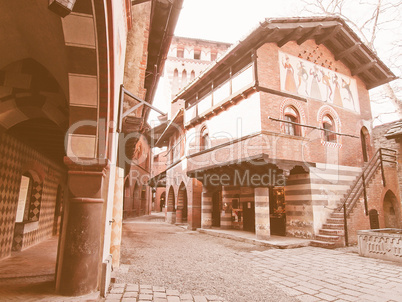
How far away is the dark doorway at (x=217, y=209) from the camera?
14.6 metres

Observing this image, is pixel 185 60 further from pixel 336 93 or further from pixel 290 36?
pixel 336 93

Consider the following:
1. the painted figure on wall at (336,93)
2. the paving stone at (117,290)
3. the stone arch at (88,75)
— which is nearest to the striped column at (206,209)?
the painted figure on wall at (336,93)

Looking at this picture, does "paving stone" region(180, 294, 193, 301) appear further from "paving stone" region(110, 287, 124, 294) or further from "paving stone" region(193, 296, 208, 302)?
"paving stone" region(110, 287, 124, 294)

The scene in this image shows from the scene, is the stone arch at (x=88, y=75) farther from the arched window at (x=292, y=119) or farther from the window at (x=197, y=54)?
the window at (x=197, y=54)

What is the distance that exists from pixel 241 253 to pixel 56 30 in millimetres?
7154

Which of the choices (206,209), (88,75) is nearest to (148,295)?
(88,75)

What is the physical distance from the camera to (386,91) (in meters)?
14.6

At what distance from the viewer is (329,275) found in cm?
522

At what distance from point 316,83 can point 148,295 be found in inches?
426

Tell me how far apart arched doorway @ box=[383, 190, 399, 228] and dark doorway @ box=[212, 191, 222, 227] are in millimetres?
8100

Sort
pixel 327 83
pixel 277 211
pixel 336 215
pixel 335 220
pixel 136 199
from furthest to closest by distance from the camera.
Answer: pixel 136 199 → pixel 327 83 → pixel 277 211 → pixel 336 215 → pixel 335 220

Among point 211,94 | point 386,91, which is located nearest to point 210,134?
point 211,94

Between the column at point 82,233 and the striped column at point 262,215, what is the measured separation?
22.2 ft

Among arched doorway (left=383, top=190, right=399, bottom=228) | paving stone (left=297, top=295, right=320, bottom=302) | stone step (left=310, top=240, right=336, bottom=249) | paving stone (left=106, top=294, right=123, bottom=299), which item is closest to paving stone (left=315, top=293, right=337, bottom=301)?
paving stone (left=297, top=295, right=320, bottom=302)
